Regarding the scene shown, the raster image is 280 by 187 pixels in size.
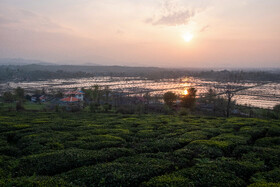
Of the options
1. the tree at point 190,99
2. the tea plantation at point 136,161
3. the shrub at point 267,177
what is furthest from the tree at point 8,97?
the shrub at point 267,177

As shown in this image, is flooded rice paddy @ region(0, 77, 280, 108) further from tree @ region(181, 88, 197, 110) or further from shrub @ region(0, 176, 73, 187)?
shrub @ region(0, 176, 73, 187)

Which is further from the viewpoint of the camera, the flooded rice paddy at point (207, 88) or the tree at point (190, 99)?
the flooded rice paddy at point (207, 88)

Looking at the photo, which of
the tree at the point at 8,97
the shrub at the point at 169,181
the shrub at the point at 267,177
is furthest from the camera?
the tree at the point at 8,97

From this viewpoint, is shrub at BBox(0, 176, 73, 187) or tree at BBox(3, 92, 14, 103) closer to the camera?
shrub at BBox(0, 176, 73, 187)

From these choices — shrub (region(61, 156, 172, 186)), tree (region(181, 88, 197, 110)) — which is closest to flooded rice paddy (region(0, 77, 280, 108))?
tree (region(181, 88, 197, 110))

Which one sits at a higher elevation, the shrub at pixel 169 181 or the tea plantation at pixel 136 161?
the shrub at pixel 169 181

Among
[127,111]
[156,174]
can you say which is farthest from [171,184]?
[127,111]

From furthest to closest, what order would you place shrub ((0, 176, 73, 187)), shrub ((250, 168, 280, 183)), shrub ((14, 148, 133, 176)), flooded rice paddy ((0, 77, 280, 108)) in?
flooded rice paddy ((0, 77, 280, 108)), shrub ((14, 148, 133, 176)), shrub ((250, 168, 280, 183)), shrub ((0, 176, 73, 187))

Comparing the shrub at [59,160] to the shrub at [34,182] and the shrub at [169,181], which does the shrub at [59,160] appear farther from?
the shrub at [169,181]

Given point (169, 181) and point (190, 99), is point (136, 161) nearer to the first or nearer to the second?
point (169, 181)

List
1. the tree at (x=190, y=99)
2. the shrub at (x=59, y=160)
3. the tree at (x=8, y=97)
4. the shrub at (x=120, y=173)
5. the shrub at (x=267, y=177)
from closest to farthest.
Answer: the shrub at (x=120, y=173)
the shrub at (x=267, y=177)
the shrub at (x=59, y=160)
the tree at (x=190, y=99)
the tree at (x=8, y=97)

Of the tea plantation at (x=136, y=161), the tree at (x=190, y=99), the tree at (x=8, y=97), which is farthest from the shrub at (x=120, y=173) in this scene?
the tree at (x=8, y=97)

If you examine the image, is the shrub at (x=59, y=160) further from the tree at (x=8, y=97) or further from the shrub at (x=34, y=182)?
the tree at (x=8, y=97)
